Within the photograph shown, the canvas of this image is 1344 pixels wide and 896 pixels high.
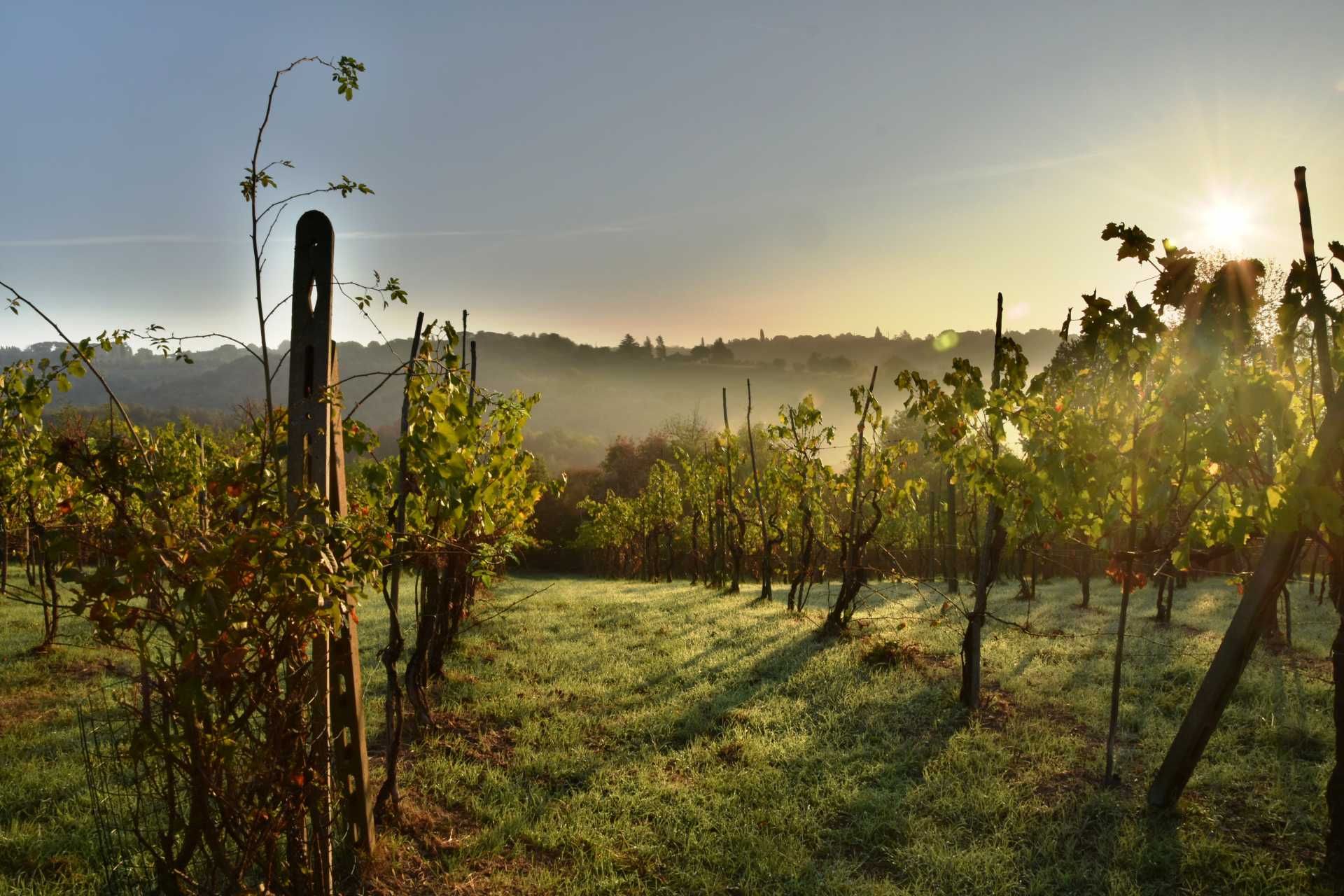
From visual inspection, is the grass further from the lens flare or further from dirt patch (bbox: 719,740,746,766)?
the lens flare

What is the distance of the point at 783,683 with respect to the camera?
618 cm

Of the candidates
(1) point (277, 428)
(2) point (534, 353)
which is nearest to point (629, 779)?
(1) point (277, 428)

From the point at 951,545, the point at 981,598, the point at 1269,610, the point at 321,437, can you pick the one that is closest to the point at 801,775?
the point at 981,598

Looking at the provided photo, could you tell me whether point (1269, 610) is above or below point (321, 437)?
below

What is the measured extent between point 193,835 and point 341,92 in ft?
9.38

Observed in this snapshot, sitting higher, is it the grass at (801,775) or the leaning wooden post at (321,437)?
the leaning wooden post at (321,437)

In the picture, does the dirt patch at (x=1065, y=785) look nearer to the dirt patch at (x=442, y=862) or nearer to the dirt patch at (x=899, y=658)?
the dirt patch at (x=899, y=658)

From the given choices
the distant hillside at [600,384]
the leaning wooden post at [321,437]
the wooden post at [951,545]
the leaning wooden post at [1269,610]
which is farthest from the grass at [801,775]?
the distant hillside at [600,384]

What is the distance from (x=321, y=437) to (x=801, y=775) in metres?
3.41

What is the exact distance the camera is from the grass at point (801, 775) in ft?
11.0

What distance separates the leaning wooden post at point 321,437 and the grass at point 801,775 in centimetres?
89

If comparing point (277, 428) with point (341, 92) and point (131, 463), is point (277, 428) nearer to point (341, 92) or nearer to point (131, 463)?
point (131, 463)

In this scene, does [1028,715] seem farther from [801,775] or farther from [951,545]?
[951,545]

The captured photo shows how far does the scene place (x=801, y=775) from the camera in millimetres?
4367
